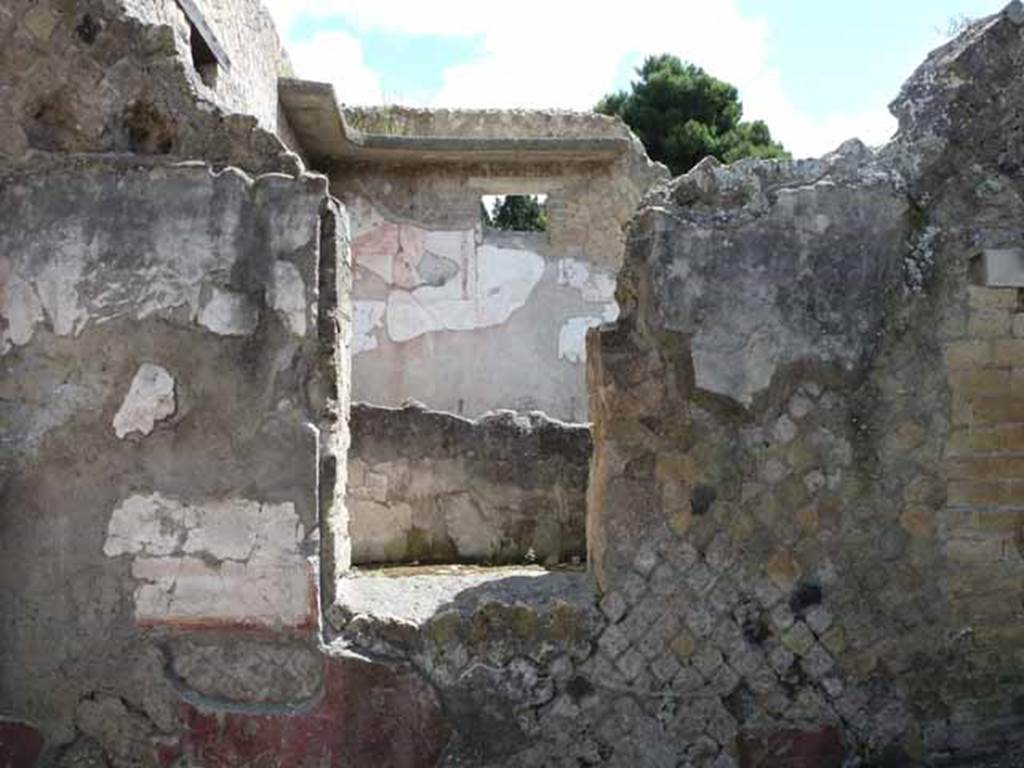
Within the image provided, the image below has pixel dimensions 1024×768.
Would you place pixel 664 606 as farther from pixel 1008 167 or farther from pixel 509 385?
pixel 509 385

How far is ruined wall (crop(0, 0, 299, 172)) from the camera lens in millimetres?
2934

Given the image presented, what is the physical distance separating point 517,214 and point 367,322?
851cm

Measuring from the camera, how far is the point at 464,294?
30.7ft

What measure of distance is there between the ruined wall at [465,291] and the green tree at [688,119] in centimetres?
678

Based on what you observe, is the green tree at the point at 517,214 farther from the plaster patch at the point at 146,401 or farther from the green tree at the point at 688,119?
the plaster patch at the point at 146,401

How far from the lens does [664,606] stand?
9.78ft

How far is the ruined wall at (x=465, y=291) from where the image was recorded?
932 centimetres

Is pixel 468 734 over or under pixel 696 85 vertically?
under

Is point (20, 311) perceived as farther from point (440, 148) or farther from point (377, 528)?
point (440, 148)

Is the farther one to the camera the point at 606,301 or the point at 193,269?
the point at 606,301

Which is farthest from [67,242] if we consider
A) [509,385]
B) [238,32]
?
[509,385]

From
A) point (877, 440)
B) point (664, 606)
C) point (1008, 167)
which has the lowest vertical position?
point (664, 606)

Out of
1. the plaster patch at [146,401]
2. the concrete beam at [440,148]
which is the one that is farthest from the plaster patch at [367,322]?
the plaster patch at [146,401]

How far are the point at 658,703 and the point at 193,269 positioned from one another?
1.63 meters
